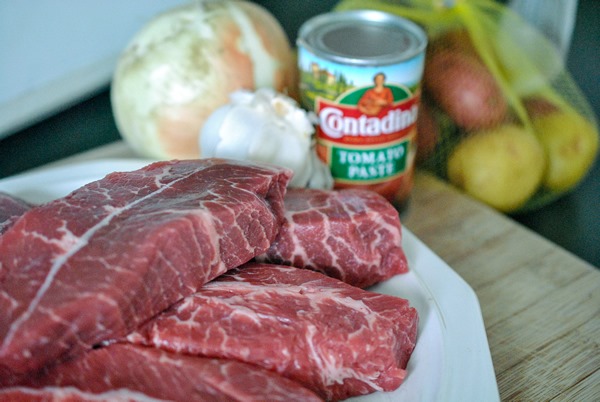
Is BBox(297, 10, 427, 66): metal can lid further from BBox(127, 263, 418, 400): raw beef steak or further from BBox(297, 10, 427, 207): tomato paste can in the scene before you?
BBox(127, 263, 418, 400): raw beef steak

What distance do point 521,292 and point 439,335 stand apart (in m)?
0.36

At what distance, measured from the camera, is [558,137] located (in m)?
1.61

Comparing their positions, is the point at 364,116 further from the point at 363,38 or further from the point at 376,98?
the point at 363,38

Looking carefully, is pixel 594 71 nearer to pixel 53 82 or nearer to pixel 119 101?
pixel 119 101

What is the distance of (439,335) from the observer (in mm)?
1060

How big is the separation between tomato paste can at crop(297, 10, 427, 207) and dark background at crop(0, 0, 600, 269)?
53 centimetres

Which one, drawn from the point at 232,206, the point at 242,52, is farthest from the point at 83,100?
the point at 232,206

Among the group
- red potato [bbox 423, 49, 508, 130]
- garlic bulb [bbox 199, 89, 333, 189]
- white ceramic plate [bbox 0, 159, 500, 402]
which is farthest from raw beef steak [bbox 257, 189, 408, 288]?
red potato [bbox 423, 49, 508, 130]

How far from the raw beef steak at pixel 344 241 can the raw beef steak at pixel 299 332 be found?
5.1 inches

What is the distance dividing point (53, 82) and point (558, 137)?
1407 mm

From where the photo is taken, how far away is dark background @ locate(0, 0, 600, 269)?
170cm

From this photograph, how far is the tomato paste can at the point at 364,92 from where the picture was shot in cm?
128

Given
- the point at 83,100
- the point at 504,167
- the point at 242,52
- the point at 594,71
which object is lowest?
the point at 594,71

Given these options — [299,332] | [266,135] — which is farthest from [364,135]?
[299,332]
